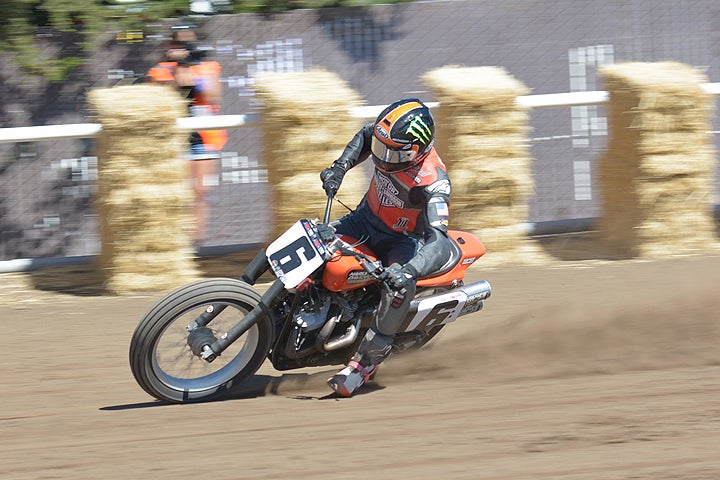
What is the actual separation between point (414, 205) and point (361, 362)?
0.96 m

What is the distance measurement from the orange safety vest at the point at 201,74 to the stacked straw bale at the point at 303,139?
91 cm

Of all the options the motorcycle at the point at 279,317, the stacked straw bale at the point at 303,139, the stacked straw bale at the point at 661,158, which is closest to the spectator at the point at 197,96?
the stacked straw bale at the point at 303,139

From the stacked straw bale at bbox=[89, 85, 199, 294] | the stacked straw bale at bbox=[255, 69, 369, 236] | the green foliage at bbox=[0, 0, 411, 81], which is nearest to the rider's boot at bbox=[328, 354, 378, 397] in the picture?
the stacked straw bale at bbox=[255, 69, 369, 236]

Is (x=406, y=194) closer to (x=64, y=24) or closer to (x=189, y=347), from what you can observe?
(x=189, y=347)

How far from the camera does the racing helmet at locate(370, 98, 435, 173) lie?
5.70m

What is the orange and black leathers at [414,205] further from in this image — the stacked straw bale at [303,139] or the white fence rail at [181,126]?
the white fence rail at [181,126]

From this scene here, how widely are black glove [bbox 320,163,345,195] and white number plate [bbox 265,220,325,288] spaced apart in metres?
0.44

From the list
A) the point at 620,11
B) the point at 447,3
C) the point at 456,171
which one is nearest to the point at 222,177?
the point at 456,171

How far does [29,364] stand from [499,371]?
298 cm

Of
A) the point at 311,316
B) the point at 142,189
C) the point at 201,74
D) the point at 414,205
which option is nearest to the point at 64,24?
the point at 201,74

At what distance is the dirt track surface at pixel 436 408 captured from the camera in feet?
14.8

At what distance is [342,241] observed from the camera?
5.80 m

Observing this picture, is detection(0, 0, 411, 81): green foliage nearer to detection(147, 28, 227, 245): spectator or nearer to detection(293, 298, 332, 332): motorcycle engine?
detection(147, 28, 227, 245): spectator

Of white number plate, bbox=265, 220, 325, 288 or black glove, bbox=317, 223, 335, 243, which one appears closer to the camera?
Answer: white number plate, bbox=265, 220, 325, 288
